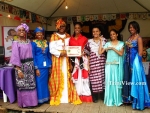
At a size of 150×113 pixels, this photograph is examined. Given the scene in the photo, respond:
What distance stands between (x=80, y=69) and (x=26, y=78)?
108 cm

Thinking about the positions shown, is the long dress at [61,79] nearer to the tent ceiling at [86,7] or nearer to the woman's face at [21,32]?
the woman's face at [21,32]

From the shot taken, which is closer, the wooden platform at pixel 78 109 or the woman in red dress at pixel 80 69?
the wooden platform at pixel 78 109

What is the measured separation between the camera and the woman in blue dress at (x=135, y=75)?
3375 millimetres

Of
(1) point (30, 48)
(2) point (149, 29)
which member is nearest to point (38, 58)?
(1) point (30, 48)

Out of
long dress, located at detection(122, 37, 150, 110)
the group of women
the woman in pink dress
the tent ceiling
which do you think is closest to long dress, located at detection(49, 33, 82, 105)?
the group of women

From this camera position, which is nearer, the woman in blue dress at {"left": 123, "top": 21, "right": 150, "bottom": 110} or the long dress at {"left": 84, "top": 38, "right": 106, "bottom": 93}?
the woman in blue dress at {"left": 123, "top": 21, "right": 150, "bottom": 110}

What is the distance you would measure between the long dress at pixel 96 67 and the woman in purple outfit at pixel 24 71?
1.14 m

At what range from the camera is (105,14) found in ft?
26.2

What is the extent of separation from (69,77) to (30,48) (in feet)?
3.24

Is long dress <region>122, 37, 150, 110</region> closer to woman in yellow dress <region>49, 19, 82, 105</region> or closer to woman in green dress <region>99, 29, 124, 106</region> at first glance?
woman in green dress <region>99, 29, 124, 106</region>

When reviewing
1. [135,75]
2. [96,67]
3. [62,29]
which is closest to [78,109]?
[96,67]

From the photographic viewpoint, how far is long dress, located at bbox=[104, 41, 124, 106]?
3.61 m

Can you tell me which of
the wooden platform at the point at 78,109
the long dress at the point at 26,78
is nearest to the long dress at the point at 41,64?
the long dress at the point at 26,78

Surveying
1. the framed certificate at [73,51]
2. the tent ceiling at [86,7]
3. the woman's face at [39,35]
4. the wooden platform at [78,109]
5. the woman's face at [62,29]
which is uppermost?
the tent ceiling at [86,7]
